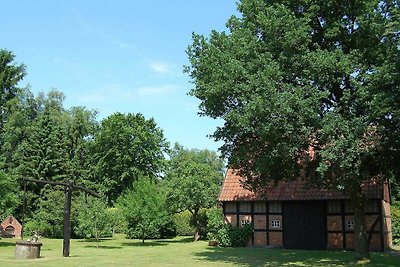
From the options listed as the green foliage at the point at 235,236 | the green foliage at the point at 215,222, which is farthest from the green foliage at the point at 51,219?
the green foliage at the point at 235,236

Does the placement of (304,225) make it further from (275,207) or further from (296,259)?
(296,259)

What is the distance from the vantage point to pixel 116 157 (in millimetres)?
49250

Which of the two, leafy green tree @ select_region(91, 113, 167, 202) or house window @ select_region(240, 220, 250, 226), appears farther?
leafy green tree @ select_region(91, 113, 167, 202)

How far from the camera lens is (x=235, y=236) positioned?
2673 cm

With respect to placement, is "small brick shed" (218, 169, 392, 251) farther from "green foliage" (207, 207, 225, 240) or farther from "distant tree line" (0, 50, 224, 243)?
"distant tree line" (0, 50, 224, 243)

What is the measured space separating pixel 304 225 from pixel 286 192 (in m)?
2.09

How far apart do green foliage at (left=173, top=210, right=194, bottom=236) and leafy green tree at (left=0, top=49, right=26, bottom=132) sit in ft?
68.9

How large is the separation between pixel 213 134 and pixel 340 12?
6.74 meters

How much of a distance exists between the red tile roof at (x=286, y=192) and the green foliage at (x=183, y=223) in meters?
9.77

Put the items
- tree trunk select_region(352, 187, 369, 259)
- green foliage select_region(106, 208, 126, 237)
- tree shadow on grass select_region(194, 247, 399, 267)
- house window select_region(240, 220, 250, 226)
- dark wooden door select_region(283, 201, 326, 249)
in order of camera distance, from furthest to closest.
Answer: green foliage select_region(106, 208, 126, 237), house window select_region(240, 220, 250, 226), dark wooden door select_region(283, 201, 326, 249), tree trunk select_region(352, 187, 369, 259), tree shadow on grass select_region(194, 247, 399, 267)

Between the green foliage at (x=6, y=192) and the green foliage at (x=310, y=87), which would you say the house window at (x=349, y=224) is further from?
the green foliage at (x=6, y=192)

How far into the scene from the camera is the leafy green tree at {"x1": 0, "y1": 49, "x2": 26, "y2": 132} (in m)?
43.7

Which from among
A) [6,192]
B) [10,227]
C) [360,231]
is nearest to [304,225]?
[360,231]

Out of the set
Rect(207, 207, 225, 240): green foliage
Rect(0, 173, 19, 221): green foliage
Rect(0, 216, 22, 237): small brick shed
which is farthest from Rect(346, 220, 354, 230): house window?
Rect(0, 216, 22, 237): small brick shed
